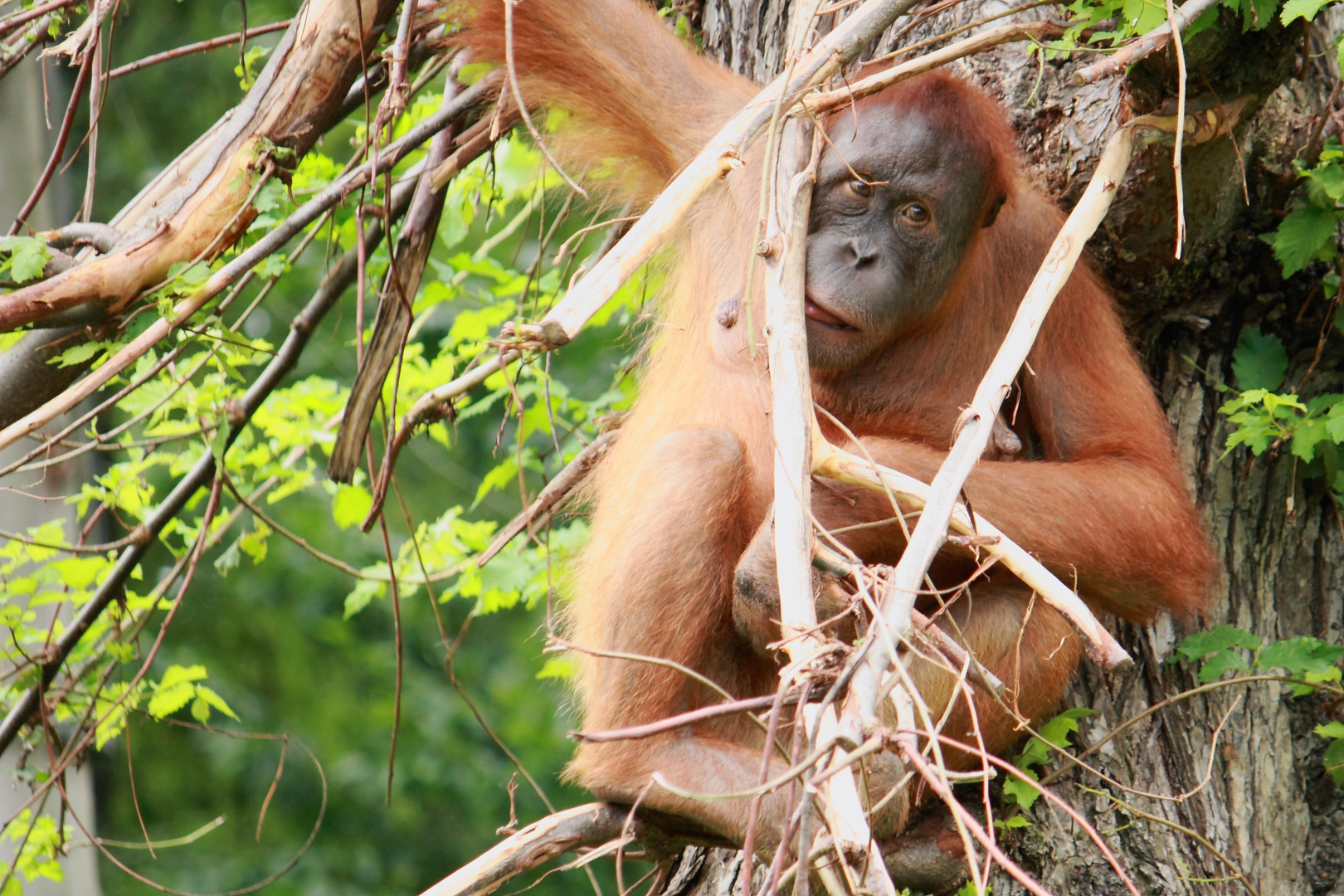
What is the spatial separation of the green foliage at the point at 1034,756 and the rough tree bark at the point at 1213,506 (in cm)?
9

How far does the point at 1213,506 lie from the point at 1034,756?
823 mm

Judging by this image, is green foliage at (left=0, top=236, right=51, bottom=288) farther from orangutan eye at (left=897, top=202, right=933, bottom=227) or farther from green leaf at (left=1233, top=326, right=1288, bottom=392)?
green leaf at (left=1233, top=326, right=1288, bottom=392)

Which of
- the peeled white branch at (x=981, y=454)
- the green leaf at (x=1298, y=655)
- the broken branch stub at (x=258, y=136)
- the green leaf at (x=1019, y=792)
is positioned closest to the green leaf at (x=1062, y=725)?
the green leaf at (x=1019, y=792)

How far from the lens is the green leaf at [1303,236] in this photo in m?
2.66

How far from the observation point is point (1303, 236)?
2.68m

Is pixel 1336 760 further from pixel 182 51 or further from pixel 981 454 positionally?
pixel 182 51

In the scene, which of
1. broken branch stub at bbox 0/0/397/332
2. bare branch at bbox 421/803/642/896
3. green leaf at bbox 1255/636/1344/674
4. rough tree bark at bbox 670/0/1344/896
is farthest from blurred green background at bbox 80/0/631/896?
green leaf at bbox 1255/636/1344/674

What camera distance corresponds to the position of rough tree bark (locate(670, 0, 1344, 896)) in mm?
2562

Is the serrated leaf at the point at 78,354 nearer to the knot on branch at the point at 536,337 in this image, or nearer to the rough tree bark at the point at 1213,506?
the knot on branch at the point at 536,337

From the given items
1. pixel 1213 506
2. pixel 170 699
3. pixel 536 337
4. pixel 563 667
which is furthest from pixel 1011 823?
pixel 170 699

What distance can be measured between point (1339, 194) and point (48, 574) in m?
3.34

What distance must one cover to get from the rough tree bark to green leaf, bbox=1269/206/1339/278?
3.7 inches

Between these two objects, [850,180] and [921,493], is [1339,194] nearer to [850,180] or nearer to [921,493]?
[850,180]

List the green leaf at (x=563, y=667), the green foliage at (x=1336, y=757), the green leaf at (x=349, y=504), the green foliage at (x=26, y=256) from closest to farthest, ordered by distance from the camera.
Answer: the green foliage at (x=26, y=256), the green foliage at (x=1336, y=757), the green leaf at (x=563, y=667), the green leaf at (x=349, y=504)
